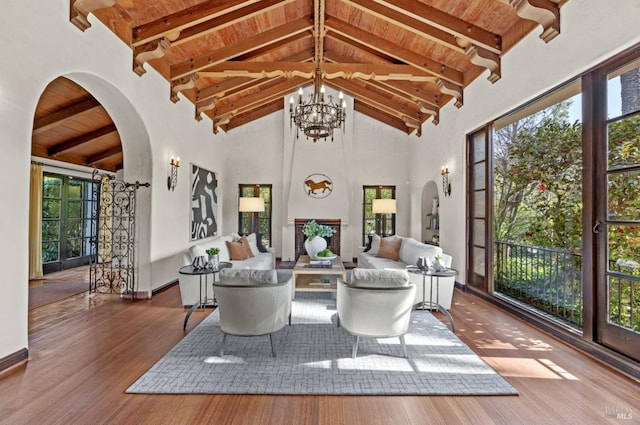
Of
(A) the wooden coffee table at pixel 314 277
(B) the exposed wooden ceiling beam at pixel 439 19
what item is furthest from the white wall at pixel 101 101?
(B) the exposed wooden ceiling beam at pixel 439 19

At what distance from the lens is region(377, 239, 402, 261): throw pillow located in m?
6.00

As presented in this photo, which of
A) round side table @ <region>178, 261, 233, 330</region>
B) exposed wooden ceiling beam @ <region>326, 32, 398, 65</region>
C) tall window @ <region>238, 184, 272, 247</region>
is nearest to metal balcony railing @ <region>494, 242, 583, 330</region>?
exposed wooden ceiling beam @ <region>326, 32, 398, 65</region>

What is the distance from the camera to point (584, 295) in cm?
313

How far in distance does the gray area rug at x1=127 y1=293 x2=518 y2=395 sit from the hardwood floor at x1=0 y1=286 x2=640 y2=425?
3.8 inches

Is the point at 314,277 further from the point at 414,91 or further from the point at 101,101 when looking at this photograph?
the point at 414,91

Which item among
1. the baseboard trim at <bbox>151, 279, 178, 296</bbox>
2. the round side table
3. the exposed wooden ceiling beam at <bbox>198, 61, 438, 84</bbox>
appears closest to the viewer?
the round side table

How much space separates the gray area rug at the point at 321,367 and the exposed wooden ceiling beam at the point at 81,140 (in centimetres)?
488

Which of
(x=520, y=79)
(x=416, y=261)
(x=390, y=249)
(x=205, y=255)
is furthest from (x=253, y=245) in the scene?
(x=520, y=79)

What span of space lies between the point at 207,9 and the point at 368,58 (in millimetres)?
3103

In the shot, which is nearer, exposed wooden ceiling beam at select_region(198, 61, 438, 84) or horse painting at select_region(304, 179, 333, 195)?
exposed wooden ceiling beam at select_region(198, 61, 438, 84)

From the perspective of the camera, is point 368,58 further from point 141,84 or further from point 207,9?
point 141,84

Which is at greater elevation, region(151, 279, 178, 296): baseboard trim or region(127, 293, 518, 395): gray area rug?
region(151, 279, 178, 296): baseboard trim

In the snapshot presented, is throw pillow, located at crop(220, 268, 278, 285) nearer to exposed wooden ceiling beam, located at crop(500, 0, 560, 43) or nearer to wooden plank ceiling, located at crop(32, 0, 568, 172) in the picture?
wooden plank ceiling, located at crop(32, 0, 568, 172)

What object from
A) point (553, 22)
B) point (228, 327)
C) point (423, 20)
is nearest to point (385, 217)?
point (423, 20)
